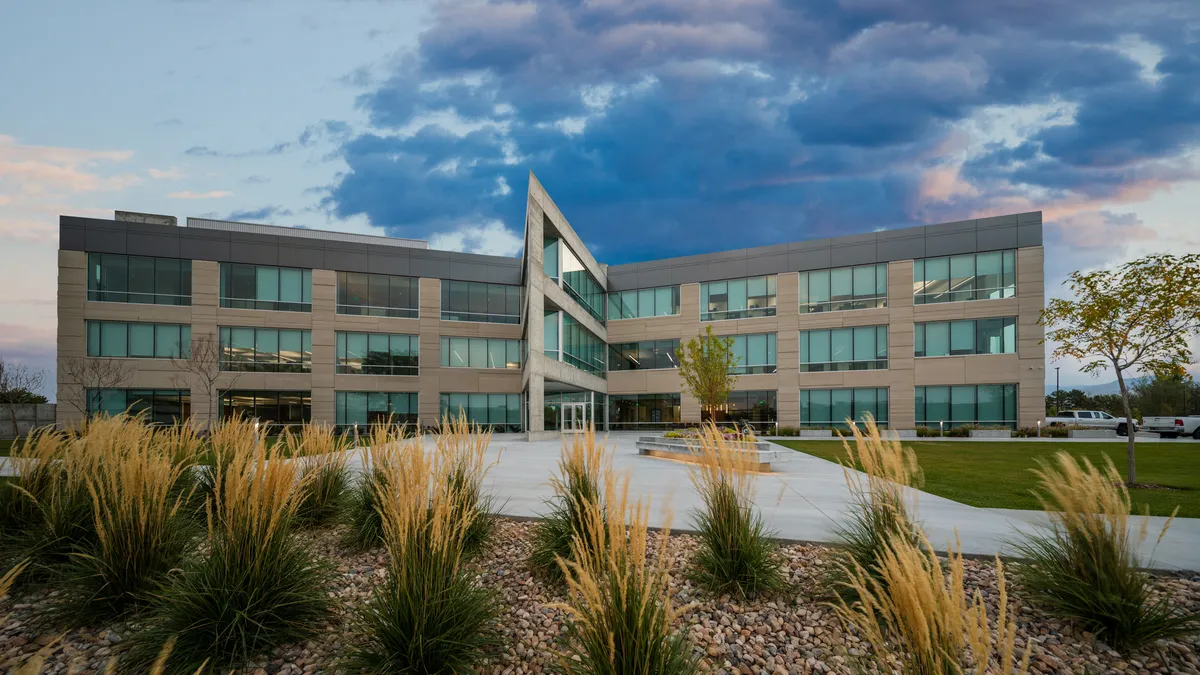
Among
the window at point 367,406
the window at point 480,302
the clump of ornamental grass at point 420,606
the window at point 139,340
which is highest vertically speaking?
the window at point 480,302

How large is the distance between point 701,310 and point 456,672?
3738cm

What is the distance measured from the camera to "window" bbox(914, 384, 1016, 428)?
33.0 meters

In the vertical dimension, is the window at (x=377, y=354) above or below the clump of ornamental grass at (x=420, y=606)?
above

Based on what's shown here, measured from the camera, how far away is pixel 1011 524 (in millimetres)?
6777

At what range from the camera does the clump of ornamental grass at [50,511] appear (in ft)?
16.4

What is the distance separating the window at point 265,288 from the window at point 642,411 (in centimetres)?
2089

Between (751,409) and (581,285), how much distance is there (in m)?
13.4

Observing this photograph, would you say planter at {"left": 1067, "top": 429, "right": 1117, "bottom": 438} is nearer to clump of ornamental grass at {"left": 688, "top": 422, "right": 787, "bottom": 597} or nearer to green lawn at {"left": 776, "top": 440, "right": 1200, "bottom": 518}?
green lawn at {"left": 776, "top": 440, "right": 1200, "bottom": 518}

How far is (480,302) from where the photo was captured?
3903 centimetres

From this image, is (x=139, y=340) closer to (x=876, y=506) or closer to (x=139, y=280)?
(x=139, y=280)

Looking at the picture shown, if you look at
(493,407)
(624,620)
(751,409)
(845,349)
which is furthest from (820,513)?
(493,407)

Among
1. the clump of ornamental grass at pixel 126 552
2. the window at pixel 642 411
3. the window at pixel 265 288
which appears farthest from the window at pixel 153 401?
the clump of ornamental grass at pixel 126 552

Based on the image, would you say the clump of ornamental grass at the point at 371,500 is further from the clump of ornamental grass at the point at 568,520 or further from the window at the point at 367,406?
the window at the point at 367,406

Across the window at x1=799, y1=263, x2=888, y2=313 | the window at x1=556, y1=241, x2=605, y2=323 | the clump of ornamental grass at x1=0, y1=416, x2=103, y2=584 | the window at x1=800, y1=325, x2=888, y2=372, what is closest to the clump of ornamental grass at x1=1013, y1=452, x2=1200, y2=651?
the clump of ornamental grass at x1=0, y1=416, x2=103, y2=584
